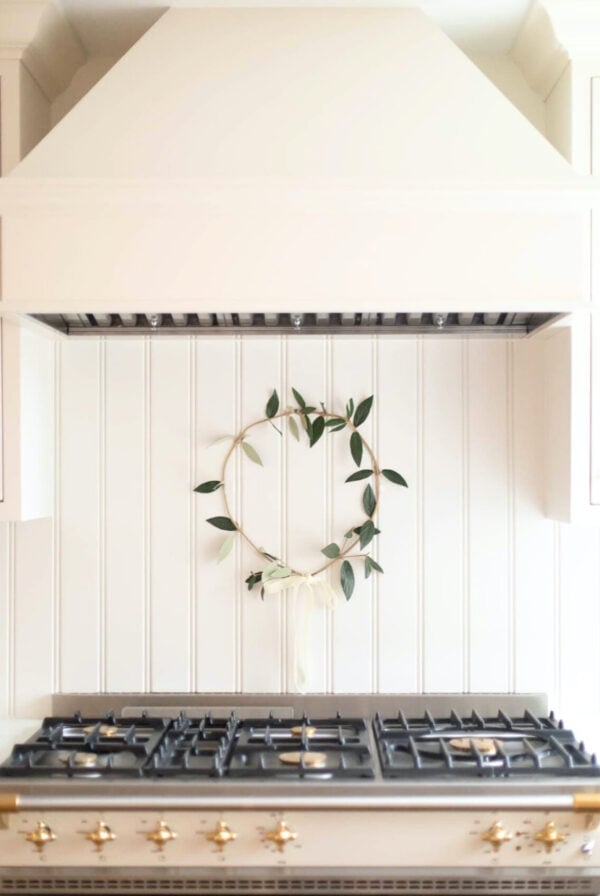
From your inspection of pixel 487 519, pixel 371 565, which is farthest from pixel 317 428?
pixel 487 519

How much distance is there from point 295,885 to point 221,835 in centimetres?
18

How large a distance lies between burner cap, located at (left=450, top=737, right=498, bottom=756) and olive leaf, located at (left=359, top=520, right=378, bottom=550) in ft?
1.65

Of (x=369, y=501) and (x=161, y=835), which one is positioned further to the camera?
(x=369, y=501)

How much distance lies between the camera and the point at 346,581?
2008 mm

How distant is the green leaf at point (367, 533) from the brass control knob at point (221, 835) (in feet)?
2.43

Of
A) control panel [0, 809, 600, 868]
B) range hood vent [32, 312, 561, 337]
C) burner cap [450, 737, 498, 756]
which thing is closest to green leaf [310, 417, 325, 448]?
range hood vent [32, 312, 561, 337]

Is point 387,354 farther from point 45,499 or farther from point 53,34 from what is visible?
point 53,34

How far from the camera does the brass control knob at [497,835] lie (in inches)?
58.9

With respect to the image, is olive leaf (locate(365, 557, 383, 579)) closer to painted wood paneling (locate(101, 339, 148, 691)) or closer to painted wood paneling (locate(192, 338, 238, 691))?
painted wood paneling (locate(192, 338, 238, 691))

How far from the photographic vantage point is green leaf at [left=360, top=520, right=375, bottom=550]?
1.99m

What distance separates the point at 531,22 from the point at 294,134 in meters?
0.65

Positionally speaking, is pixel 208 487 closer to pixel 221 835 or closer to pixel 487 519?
pixel 487 519

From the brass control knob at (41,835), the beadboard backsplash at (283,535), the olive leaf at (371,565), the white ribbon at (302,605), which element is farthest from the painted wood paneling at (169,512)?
the brass control knob at (41,835)

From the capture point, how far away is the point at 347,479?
2.04 meters
